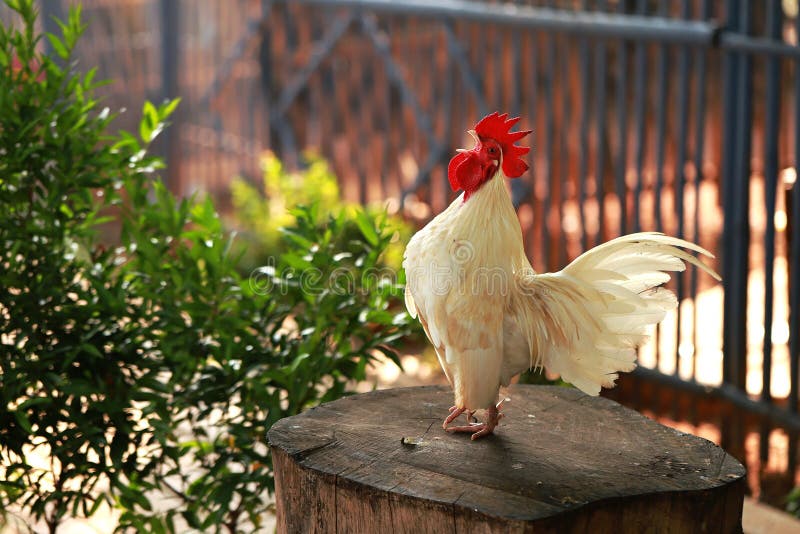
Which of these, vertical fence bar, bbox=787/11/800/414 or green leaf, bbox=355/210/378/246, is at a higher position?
green leaf, bbox=355/210/378/246

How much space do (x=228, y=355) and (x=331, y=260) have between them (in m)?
0.50

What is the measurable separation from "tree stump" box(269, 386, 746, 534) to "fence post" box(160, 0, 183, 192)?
6399 millimetres

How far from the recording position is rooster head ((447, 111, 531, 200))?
2643 millimetres

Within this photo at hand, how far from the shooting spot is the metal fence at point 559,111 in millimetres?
4840

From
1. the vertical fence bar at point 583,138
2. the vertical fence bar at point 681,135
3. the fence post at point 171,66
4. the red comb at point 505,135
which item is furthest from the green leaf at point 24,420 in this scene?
the fence post at point 171,66

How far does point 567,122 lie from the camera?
5.80m

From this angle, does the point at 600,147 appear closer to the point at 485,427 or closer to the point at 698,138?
the point at 698,138

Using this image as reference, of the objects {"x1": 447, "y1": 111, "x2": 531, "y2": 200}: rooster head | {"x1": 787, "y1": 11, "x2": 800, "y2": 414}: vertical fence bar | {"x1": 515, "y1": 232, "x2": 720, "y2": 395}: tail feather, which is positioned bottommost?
{"x1": 787, "y1": 11, "x2": 800, "y2": 414}: vertical fence bar

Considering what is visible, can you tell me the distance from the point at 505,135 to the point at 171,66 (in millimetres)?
6818

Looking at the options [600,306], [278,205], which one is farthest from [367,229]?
[278,205]

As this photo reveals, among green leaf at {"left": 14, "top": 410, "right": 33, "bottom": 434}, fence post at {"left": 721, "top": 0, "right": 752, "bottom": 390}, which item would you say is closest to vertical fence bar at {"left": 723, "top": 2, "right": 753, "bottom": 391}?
fence post at {"left": 721, "top": 0, "right": 752, "bottom": 390}

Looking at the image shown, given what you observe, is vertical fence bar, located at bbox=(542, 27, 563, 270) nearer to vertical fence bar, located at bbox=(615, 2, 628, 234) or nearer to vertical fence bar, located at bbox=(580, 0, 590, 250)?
vertical fence bar, located at bbox=(580, 0, 590, 250)

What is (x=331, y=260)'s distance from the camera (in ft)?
11.5

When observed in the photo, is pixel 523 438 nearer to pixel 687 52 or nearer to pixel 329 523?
pixel 329 523
